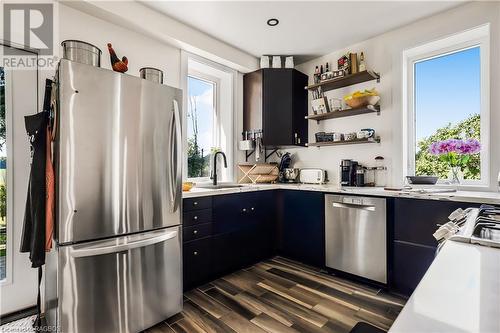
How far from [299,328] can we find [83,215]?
1.56 m

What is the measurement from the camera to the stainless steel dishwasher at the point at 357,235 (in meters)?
2.25

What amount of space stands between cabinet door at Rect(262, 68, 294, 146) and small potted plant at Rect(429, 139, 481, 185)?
1503 millimetres

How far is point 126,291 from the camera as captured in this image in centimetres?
162

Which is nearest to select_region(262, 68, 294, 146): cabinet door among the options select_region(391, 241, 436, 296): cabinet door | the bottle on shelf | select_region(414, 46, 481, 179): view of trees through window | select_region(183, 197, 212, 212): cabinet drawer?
the bottle on shelf

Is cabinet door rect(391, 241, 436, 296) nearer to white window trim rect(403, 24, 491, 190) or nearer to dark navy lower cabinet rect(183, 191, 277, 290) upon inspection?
white window trim rect(403, 24, 491, 190)

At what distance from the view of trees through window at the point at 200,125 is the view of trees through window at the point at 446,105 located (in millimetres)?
2369

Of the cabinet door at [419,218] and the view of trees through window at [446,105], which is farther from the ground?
the view of trees through window at [446,105]

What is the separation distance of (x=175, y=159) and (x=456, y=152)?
2386mm

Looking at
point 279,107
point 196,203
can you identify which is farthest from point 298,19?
point 196,203

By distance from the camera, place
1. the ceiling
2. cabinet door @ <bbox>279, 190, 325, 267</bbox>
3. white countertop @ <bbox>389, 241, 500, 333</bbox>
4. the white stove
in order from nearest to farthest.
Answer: white countertop @ <bbox>389, 241, 500, 333</bbox> < the white stove < the ceiling < cabinet door @ <bbox>279, 190, 325, 267</bbox>

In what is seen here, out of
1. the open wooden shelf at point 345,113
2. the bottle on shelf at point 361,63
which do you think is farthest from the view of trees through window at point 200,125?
the bottle on shelf at point 361,63

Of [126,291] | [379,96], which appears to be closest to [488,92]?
[379,96]

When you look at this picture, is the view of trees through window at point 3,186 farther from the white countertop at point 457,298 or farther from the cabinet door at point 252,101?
the white countertop at point 457,298

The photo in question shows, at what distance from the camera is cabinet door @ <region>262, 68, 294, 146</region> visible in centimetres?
321
